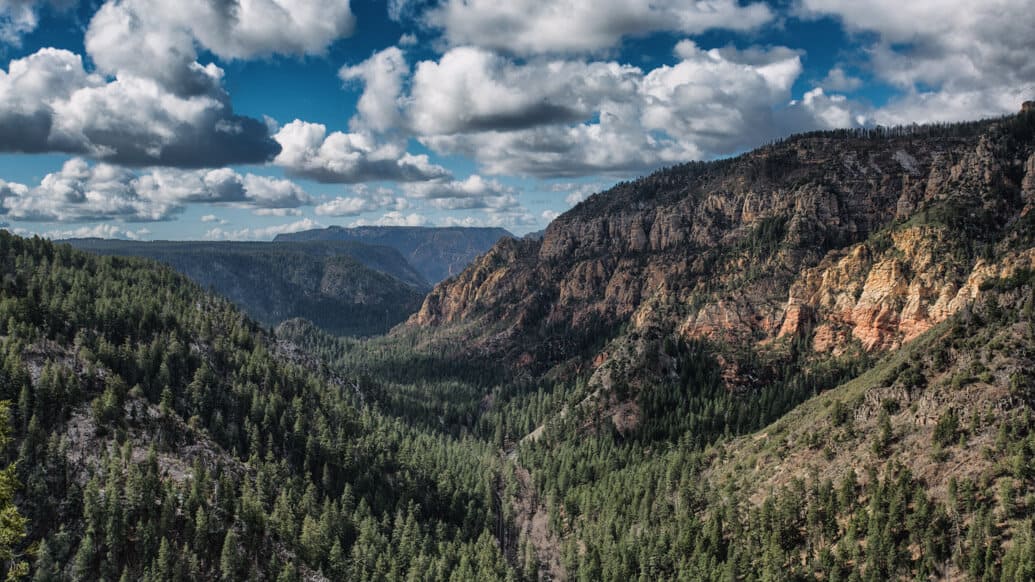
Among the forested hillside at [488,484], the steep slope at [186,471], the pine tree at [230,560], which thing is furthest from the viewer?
the pine tree at [230,560]

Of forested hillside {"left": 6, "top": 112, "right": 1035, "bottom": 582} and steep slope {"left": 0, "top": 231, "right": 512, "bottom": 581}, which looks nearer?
forested hillside {"left": 6, "top": 112, "right": 1035, "bottom": 582}

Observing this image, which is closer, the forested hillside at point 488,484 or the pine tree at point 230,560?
the forested hillside at point 488,484

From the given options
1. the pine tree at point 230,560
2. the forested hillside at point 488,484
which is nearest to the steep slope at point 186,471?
the pine tree at point 230,560

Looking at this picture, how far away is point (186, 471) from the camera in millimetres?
134625

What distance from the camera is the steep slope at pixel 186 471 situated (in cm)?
11456

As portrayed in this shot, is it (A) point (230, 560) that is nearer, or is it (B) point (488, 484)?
(A) point (230, 560)

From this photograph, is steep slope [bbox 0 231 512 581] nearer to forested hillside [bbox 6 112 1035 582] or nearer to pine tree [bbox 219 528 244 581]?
pine tree [bbox 219 528 244 581]

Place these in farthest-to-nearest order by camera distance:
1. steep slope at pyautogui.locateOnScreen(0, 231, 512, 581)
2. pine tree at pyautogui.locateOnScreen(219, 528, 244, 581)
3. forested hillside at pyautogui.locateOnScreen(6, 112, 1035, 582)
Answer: pine tree at pyautogui.locateOnScreen(219, 528, 244, 581) → steep slope at pyautogui.locateOnScreen(0, 231, 512, 581) → forested hillside at pyautogui.locateOnScreen(6, 112, 1035, 582)

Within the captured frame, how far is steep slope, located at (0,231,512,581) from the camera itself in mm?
114562

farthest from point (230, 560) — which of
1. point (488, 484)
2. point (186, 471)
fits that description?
point (488, 484)

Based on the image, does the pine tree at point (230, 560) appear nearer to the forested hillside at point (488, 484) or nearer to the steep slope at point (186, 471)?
the steep slope at point (186, 471)

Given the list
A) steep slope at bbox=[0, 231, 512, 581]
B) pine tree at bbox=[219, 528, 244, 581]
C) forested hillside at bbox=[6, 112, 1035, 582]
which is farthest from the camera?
pine tree at bbox=[219, 528, 244, 581]

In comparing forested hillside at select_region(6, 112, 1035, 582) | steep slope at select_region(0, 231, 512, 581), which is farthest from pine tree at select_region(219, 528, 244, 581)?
forested hillside at select_region(6, 112, 1035, 582)

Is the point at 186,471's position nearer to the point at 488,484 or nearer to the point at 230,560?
the point at 230,560
